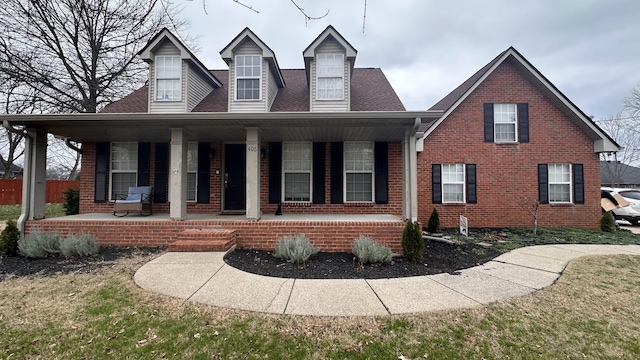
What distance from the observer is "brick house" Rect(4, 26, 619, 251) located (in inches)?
240

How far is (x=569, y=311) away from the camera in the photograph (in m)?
3.21

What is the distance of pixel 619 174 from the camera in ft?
90.0

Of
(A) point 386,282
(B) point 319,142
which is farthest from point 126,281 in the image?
(B) point 319,142

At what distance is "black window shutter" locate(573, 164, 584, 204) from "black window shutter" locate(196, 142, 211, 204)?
1224cm

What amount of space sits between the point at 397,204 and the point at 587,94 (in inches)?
1356

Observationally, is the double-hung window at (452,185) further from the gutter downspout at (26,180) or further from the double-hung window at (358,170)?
the gutter downspout at (26,180)

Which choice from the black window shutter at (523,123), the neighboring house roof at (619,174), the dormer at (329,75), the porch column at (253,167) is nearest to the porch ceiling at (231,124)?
the porch column at (253,167)

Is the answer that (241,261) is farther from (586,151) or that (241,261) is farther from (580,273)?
(586,151)

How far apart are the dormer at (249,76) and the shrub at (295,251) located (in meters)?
4.25

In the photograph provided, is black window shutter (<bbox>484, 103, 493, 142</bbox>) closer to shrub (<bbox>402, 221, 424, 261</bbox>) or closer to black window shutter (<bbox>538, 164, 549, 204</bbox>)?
black window shutter (<bbox>538, 164, 549, 204</bbox>)

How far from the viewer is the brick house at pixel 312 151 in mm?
6094

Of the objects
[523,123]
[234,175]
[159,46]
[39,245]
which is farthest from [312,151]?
[523,123]

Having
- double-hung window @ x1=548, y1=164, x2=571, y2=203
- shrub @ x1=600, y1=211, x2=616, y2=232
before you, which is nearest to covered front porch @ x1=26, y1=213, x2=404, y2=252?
double-hung window @ x1=548, y1=164, x2=571, y2=203

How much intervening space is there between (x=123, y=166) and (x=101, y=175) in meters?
0.66
